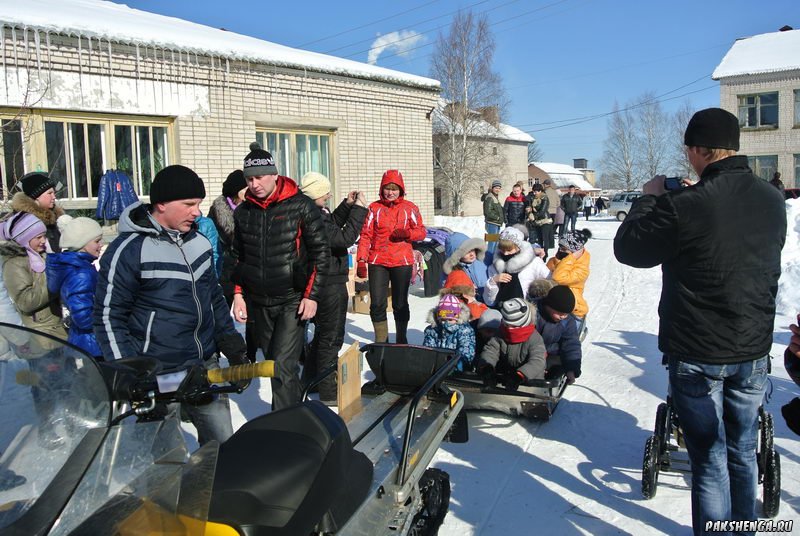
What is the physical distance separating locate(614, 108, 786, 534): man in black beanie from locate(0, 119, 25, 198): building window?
27.2 feet

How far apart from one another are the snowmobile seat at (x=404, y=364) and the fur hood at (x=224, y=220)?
263cm

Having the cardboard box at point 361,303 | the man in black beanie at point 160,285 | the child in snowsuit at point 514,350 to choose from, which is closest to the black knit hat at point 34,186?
the man in black beanie at point 160,285

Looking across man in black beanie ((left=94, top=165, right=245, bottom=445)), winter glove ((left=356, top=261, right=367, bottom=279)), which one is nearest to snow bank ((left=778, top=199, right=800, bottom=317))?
winter glove ((left=356, top=261, right=367, bottom=279))

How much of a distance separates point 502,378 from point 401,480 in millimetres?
2274

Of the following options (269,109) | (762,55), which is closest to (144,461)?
(269,109)

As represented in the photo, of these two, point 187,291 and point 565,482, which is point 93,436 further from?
point 565,482

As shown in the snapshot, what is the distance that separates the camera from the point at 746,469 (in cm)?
285

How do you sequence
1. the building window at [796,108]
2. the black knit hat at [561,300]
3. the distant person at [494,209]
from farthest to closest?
the building window at [796,108]
the distant person at [494,209]
the black knit hat at [561,300]

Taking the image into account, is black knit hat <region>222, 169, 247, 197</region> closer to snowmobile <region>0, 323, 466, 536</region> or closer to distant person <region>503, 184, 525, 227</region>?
snowmobile <region>0, 323, 466, 536</region>

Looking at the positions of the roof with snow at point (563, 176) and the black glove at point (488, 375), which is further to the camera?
the roof with snow at point (563, 176)

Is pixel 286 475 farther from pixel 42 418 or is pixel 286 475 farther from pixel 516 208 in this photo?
pixel 516 208

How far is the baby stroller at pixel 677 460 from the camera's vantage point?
3324mm

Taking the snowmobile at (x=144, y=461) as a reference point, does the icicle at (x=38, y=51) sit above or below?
above

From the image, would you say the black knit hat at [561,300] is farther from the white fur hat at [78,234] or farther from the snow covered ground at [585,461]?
the white fur hat at [78,234]
